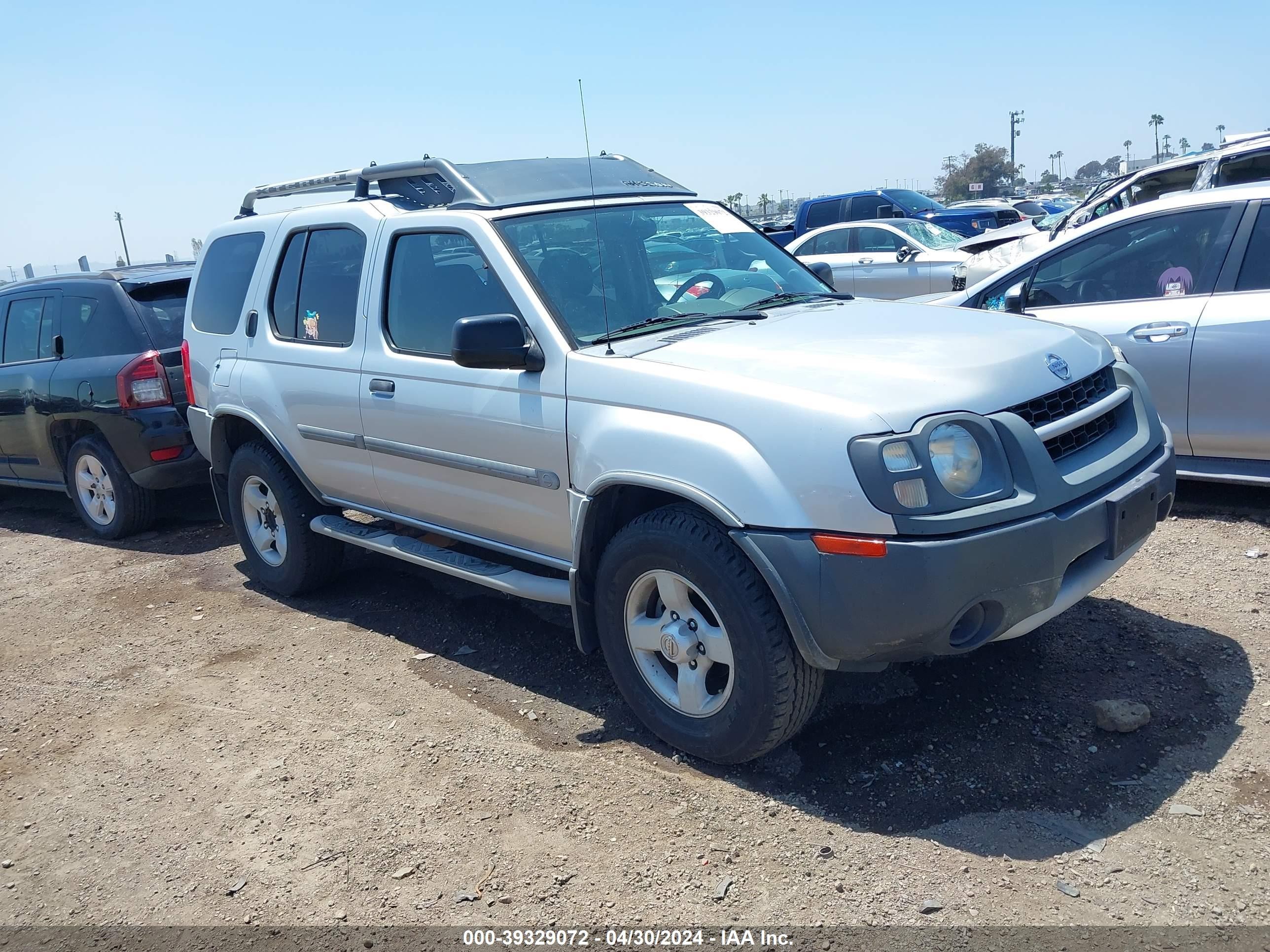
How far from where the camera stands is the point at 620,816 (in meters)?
3.36

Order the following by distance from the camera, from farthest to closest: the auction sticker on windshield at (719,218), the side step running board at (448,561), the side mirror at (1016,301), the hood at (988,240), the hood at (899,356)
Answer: the hood at (988,240) → the side mirror at (1016,301) → the auction sticker on windshield at (719,218) → the side step running board at (448,561) → the hood at (899,356)

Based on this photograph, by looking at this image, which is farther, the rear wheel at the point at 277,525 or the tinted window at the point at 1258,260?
the rear wheel at the point at 277,525

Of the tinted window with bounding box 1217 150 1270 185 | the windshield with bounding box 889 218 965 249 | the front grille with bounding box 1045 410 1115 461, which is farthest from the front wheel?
the windshield with bounding box 889 218 965 249

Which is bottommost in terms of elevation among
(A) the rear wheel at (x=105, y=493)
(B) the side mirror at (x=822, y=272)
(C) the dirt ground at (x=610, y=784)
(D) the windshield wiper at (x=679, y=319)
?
(C) the dirt ground at (x=610, y=784)

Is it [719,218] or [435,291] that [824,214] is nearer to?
[719,218]

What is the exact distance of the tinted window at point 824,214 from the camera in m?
17.9

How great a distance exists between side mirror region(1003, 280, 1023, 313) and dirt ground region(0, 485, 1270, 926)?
154 cm

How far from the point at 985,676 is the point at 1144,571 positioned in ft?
4.67

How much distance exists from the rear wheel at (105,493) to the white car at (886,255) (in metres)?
8.24

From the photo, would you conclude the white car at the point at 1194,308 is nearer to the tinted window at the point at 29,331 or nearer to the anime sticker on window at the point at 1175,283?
the anime sticker on window at the point at 1175,283

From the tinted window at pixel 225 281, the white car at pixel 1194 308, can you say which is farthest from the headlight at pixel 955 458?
the tinted window at pixel 225 281

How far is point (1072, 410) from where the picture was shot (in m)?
3.54

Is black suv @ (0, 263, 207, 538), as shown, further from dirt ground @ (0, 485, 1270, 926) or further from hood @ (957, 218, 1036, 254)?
hood @ (957, 218, 1036, 254)

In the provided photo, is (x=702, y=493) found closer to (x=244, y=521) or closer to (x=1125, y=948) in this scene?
(x=1125, y=948)
